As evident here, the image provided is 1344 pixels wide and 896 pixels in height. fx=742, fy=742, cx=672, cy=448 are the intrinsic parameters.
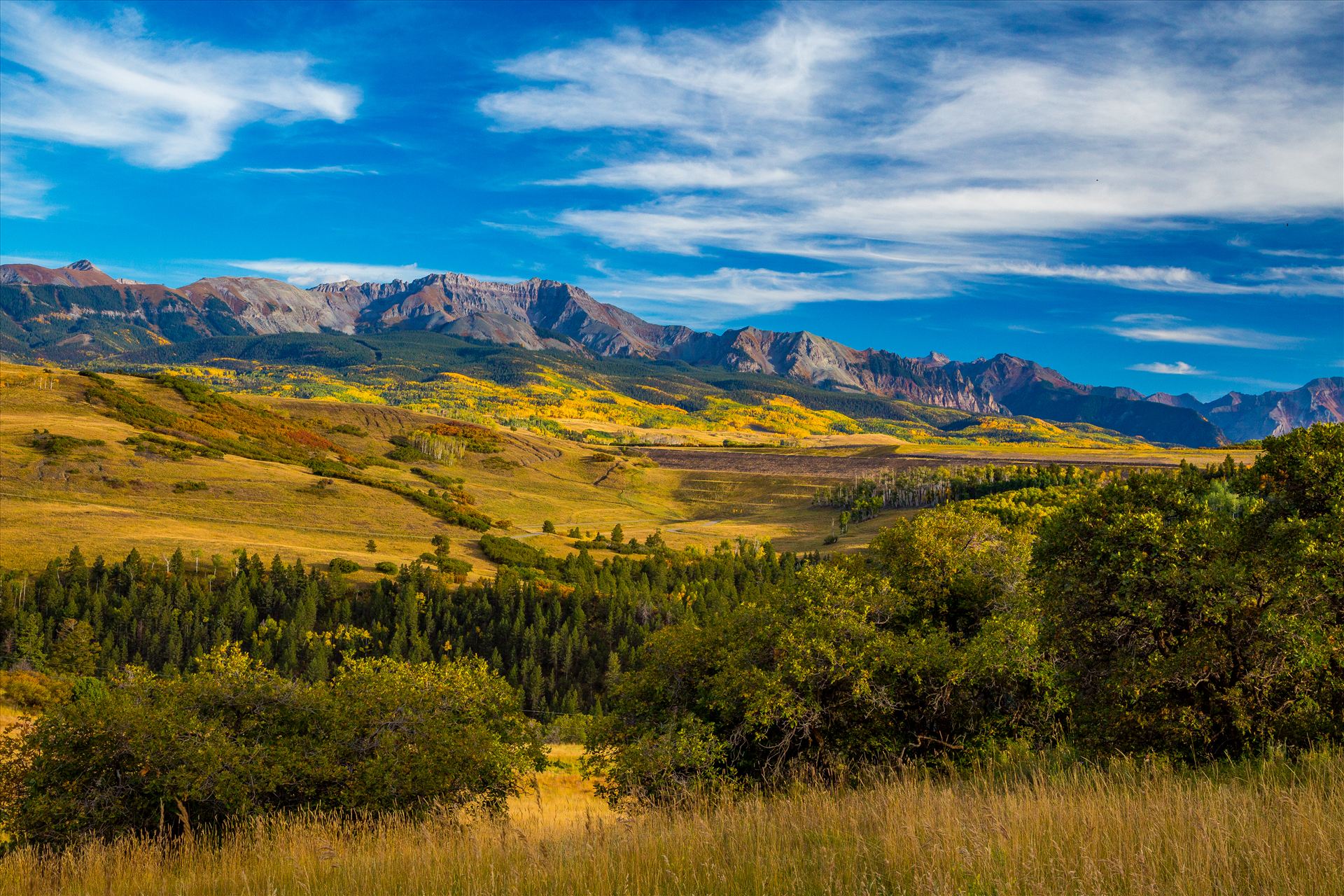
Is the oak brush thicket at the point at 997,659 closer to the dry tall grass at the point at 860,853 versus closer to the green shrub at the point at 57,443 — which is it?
the dry tall grass at the point at 860,853

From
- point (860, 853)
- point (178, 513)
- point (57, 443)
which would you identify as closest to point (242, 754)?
point (860, 853)

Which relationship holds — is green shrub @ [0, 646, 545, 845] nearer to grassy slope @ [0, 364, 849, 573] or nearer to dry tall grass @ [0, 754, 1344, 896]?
dry tall grass @ [0, 754, 1344, 896]

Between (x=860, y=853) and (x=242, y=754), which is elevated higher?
(x=860, y=853)

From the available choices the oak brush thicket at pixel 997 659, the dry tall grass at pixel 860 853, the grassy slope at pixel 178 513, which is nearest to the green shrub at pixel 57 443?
the grassy slope at pixel 178 513

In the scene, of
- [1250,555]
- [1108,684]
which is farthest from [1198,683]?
[1250,555]

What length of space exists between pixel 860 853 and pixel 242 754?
19829 millimetres

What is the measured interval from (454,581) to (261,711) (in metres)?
123

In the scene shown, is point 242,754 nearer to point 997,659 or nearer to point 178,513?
point 997,659

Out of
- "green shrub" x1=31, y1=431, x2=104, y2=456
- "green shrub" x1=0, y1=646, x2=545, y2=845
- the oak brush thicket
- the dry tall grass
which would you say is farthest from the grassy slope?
the dry tall grass

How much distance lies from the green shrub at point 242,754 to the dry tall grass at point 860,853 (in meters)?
8.44

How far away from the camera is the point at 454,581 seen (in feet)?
466

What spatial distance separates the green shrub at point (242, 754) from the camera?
19.5m

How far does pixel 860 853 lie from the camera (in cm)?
753

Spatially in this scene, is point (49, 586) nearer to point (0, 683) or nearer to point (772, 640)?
point (0, 683)
